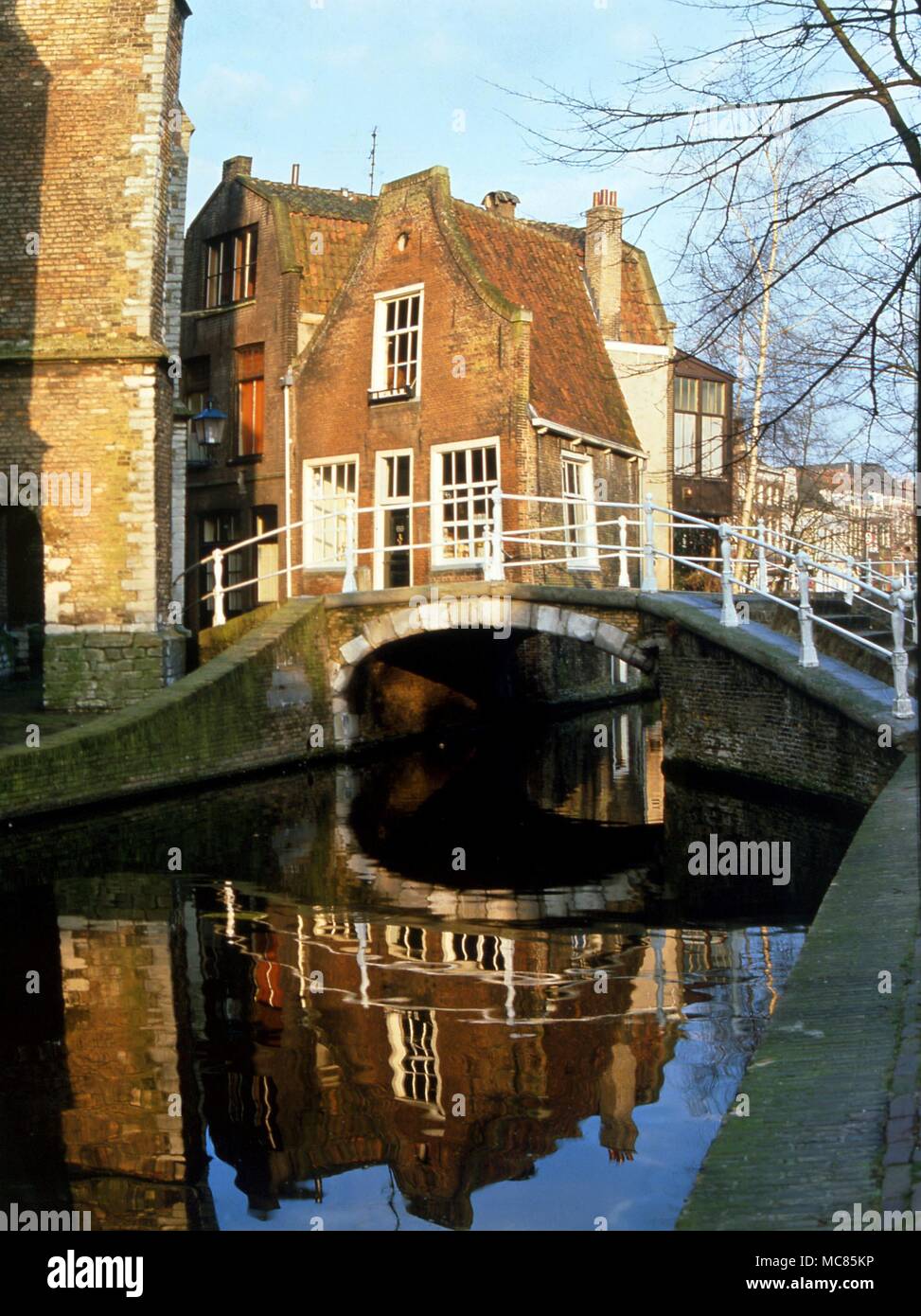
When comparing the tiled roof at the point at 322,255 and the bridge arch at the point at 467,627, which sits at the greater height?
the tiled roof at the point at 322,255

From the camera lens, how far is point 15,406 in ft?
50.9

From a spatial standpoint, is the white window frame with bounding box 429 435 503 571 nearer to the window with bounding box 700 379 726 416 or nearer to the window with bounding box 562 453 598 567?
the window with bounding box 562 453 598 567

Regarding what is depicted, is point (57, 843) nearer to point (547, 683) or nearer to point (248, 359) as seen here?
point (547, 683)

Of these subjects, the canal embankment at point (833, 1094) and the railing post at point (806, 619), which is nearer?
the canal embankment at point (833, 1094)

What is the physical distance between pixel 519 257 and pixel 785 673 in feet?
43.8

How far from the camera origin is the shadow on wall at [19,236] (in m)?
15.5

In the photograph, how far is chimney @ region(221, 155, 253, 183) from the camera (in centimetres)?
2575

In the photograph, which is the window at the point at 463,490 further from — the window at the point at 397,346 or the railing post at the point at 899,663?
the railing post at the point at 899,663

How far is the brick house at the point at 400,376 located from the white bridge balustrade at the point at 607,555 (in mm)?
126

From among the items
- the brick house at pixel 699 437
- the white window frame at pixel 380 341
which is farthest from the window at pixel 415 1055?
the brick house at pixel 699 437

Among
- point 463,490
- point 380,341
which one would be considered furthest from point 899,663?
point 380,341

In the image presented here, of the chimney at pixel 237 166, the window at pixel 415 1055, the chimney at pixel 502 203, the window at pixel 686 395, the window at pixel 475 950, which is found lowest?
the window at pixel 415 1055

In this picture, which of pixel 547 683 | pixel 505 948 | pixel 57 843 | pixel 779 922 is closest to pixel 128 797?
pixel 57 843
